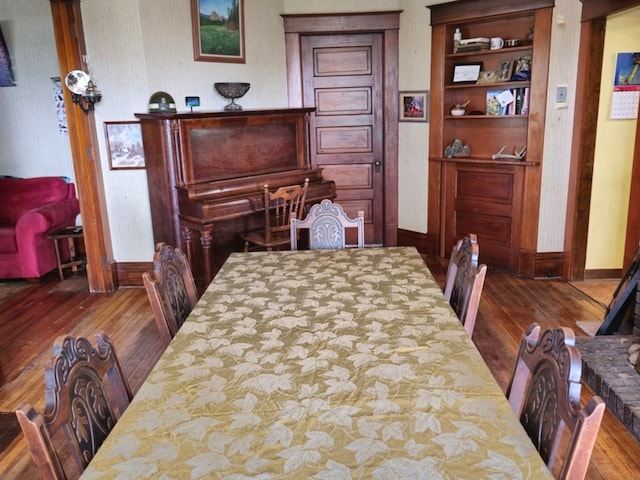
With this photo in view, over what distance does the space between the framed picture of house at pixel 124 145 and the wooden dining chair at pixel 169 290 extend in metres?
2.44

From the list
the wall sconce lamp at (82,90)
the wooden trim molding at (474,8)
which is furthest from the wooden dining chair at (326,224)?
the wooden trim molding at (474,8)

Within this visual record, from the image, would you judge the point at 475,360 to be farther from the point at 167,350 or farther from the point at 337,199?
the point at 337,199

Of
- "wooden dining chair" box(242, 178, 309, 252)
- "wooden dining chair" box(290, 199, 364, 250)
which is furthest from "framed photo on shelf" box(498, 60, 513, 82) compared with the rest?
"wooden dining chair" box(290, 199, 364, 250)

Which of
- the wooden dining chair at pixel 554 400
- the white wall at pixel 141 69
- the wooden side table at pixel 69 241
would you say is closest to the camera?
the wooden dining chair at pixel 554 400

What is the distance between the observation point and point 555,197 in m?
4.52

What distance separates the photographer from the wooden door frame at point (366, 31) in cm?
509

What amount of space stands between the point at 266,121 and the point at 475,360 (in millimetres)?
3573

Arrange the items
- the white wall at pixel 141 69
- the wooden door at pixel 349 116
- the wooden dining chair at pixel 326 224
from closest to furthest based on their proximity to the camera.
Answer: the wooden dining chair at pixel 326 224 < the white wall at pixel 141 69 < the wooden door at pixel 349 116

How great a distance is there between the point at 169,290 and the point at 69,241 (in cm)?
361

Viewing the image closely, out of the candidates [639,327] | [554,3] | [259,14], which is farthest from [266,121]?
[639,327]

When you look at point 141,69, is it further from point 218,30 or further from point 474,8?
point 474,8

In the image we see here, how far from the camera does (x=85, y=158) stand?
430 cm

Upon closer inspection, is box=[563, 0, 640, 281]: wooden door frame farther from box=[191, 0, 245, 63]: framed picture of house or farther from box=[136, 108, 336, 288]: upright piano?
box=[191, 0, 245, 63]: framed picture of house

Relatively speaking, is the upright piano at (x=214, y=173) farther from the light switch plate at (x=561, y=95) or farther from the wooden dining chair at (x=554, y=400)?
the wooden dining chair at (x=554, y=400)
